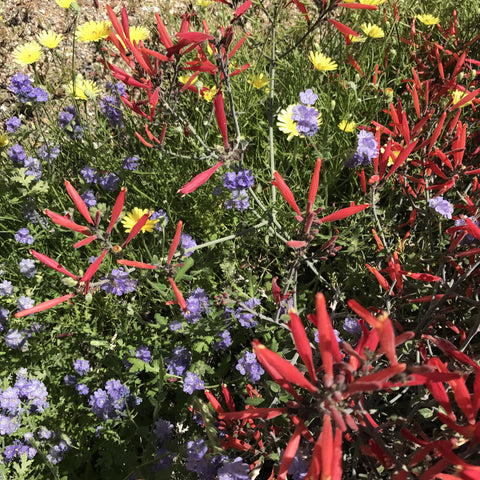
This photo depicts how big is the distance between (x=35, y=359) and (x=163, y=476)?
3.54 feet

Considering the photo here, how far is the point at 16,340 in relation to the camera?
6.81 ft

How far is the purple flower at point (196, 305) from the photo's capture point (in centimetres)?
196

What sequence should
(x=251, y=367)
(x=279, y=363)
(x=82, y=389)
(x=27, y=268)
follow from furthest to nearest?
(x=27, y=268), (x=82, y=389), (x=251, y=367), (x=279, y=363)

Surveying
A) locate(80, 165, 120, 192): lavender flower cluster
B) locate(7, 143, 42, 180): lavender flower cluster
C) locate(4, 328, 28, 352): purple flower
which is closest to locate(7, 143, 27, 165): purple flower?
locate(7, 143, 42, 180): lavender flower cluster

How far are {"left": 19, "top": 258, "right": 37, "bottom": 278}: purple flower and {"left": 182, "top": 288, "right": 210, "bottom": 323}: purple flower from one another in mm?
948

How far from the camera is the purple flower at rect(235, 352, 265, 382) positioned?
171 cm

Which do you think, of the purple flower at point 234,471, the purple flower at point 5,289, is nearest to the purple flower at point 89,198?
the purple flower at point 5,289

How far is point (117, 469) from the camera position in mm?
1893

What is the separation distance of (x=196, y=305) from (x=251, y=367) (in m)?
0.42

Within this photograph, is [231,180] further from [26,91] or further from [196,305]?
[26,91]

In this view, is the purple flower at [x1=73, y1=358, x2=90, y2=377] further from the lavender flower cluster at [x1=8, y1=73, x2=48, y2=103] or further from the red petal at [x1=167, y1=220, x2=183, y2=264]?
the lavender flower cluster at [x1=8, y1=73, x2=48, y2=103]

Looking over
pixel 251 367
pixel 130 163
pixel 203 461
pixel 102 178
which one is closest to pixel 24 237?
pixel 102 178

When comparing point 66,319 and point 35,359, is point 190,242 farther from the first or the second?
point 35,359

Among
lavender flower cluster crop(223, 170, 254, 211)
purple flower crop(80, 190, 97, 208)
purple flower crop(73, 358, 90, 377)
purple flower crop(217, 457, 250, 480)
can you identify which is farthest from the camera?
purple flower crop(80, 190, 97, 208)
